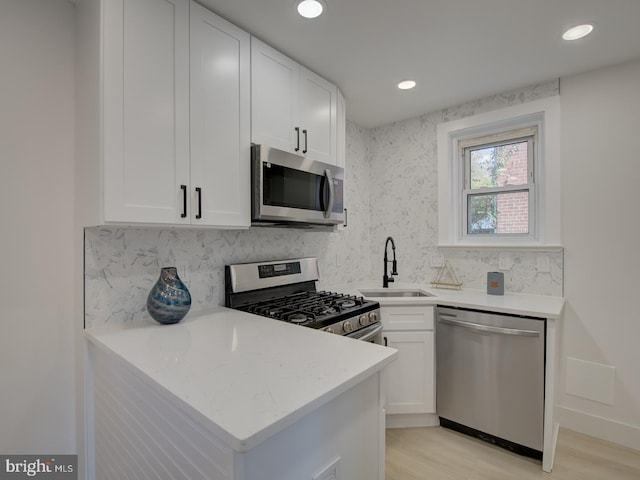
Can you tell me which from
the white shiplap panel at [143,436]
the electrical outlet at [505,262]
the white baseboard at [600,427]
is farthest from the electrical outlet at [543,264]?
the white shiplap panel at [143,436]

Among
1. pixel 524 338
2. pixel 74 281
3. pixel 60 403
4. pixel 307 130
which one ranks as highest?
pixel 307 130

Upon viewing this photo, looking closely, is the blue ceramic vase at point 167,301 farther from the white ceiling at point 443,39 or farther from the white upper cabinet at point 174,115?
the white ceiling at point 443,39

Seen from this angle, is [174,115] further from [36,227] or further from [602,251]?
[602,251]

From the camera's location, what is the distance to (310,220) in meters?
1.94

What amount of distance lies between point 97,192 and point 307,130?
1.24 metres

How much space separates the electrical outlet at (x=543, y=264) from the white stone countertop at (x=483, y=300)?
0.19m

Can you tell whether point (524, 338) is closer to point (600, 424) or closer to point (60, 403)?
point (600, 424)

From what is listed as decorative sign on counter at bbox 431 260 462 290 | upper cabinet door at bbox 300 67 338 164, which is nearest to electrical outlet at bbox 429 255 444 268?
decorative sign on counter at bbox 431 260 462 290

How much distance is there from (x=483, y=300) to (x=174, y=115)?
83.4 inches

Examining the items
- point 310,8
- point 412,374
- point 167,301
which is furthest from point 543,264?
point 167,301

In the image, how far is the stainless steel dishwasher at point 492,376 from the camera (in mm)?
1808

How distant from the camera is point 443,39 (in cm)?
175

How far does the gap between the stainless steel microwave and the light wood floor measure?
1519 millimetres

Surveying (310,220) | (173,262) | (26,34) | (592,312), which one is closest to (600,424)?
(592,312)
